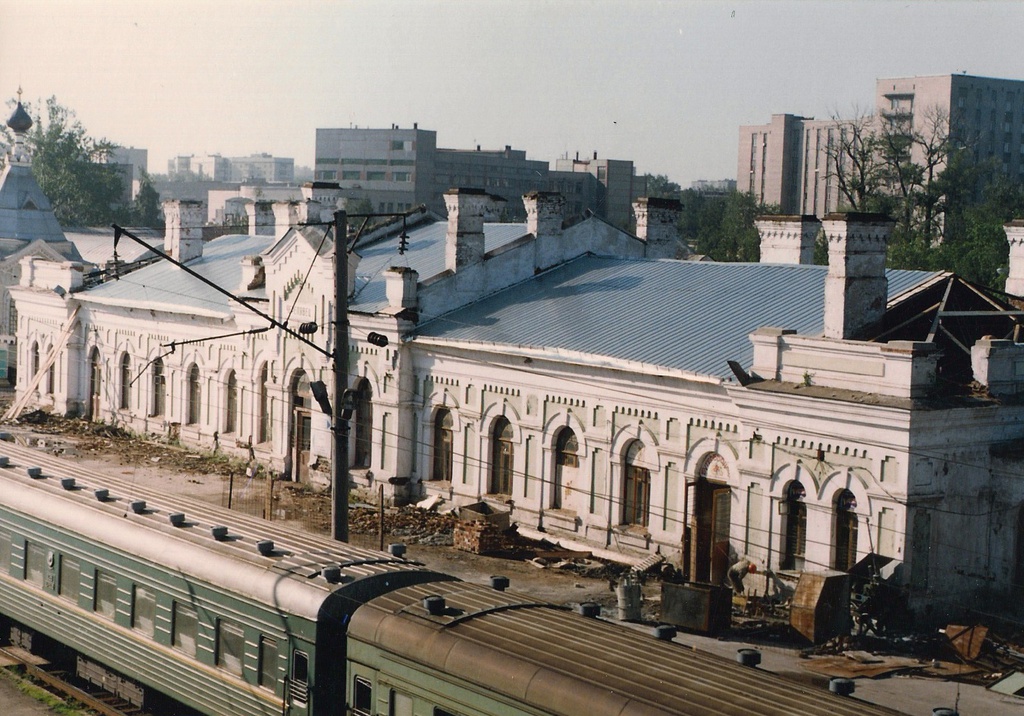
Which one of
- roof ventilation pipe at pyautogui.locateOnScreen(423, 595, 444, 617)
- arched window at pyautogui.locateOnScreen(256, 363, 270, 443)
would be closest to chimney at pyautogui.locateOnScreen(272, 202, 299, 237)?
arched window at pyautogui.locateOnScreen(256, 363, 270, 443)

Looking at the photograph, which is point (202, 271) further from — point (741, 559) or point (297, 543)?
point (297, 543)

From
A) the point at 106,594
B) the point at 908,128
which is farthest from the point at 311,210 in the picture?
the point at 908,128

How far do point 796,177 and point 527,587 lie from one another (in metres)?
104

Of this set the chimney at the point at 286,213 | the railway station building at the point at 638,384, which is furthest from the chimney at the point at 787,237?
the chimney at the point at 286,213

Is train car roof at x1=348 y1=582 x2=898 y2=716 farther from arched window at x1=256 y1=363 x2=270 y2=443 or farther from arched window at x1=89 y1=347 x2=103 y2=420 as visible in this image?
arched window at x1=89 y1=347 x2=103 y2=420

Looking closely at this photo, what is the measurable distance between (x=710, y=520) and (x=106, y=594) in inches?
413

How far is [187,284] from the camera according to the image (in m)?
40.2

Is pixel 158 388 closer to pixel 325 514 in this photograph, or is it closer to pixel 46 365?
pixel 46 365

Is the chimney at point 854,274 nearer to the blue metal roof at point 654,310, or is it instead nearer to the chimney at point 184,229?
the blue metal roof at point 654,310

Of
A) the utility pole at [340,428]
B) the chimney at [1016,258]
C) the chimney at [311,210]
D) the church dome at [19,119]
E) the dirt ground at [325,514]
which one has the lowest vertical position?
the dirt ground at [325,514]

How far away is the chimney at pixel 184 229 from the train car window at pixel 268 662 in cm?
2919

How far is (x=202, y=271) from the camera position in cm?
4088

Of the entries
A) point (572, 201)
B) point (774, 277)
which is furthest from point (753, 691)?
point (572, 201)

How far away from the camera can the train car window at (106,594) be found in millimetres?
17469
